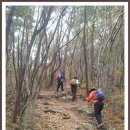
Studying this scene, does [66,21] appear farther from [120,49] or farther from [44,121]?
[44,121]

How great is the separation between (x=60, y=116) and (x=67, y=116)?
33 centimetres

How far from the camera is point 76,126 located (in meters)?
11.8

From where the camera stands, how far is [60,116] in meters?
13.1

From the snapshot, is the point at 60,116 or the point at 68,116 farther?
the point at 68,116

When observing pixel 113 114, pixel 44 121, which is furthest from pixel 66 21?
pixel 44 121

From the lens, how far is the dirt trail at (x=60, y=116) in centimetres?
1172

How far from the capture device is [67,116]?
1320 centimetres

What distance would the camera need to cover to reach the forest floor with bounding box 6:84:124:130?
38.4 ft

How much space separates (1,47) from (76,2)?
2265 millimetres

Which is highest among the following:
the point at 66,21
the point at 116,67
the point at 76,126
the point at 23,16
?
the point at 66,21

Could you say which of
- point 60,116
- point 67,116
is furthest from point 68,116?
point 60,116

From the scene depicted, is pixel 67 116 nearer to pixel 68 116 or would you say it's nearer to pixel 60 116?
pixel 68 116

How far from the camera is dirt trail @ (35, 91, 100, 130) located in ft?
38.4

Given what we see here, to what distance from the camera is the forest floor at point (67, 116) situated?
38.4 ft
